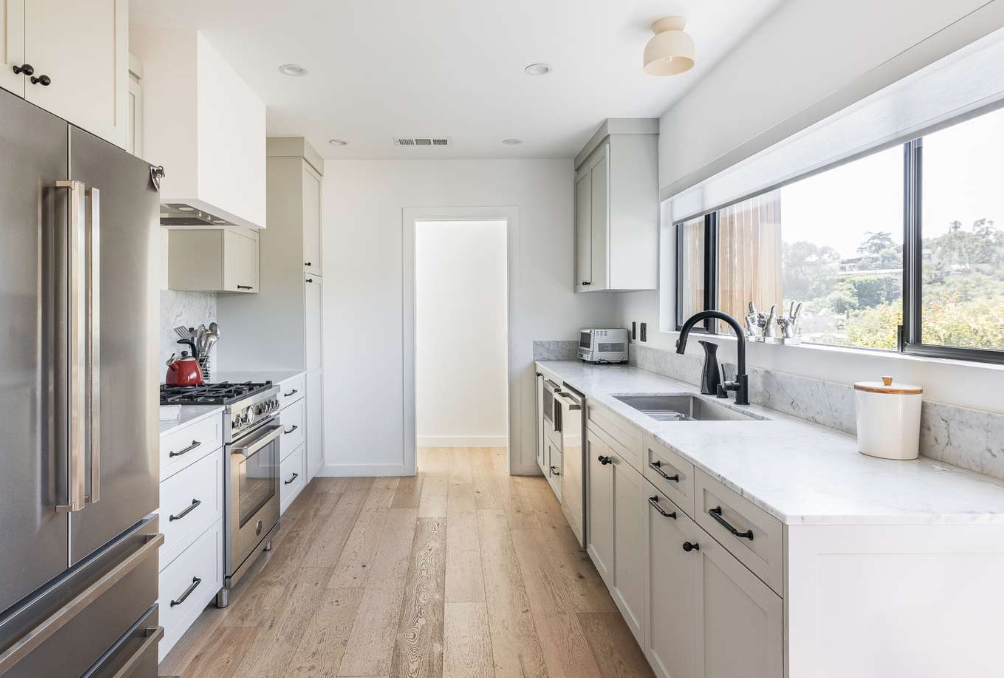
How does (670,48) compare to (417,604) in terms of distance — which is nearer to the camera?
(670,48)

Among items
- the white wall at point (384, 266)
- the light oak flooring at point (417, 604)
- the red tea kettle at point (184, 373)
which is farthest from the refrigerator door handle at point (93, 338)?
the white wall at point (384, 266)

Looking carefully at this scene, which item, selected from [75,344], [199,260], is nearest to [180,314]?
[199,260]

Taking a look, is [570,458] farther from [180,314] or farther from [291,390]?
[180,314]

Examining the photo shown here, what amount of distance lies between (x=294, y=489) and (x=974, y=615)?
348 cm

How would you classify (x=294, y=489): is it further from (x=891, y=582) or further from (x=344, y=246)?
(x=891, y=582)

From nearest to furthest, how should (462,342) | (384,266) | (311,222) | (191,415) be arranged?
(191,415), (311,222), (384,266), (462,342)

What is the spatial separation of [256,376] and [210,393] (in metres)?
0.84

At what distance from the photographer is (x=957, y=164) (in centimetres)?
165

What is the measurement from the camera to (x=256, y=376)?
3514mm

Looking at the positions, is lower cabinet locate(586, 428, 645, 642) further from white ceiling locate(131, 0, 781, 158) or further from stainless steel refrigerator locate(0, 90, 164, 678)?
white ceiling locate(131, 0, 781, 158)

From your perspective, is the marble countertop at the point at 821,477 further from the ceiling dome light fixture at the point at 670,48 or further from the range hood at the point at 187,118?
the range hood at the point at 187,118

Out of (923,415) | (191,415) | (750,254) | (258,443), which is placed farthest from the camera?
(750,254)

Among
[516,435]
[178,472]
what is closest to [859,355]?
[178,472]

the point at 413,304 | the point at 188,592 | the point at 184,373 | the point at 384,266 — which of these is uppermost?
the point at 384,266
